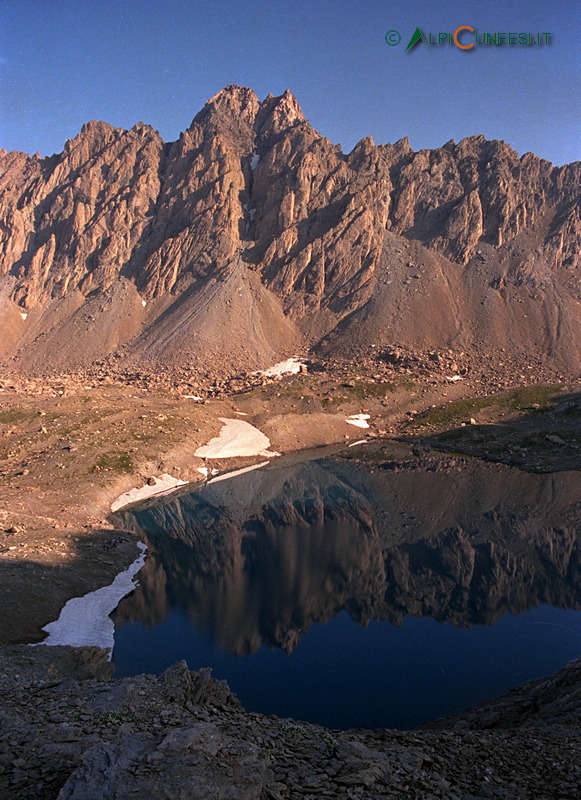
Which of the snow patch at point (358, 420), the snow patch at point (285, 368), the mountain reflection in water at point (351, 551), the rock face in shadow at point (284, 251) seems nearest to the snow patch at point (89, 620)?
the mountain reflection in water at point (351, 551)

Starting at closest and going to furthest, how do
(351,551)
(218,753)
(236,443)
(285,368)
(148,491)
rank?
(218,753) → (351,551) → (148,491) → (236,443) → (285,368)

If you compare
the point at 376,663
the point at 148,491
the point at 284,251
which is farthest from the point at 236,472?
the point at 284,251

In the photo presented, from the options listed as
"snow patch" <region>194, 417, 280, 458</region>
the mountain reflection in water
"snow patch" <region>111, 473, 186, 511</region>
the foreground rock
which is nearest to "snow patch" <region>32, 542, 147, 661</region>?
the mountain reflection in water

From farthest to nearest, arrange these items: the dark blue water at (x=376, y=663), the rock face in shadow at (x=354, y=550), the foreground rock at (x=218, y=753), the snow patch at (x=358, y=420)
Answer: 1. the snow patch at (x=358, y=420)
2. the rock face in shadow at (x=354, y=550)
3. the dark blue water at (x=376, y=663)
4. the foreground rock at (x=218, y=753)

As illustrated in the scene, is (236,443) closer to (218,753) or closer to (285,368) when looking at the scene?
(285,368)

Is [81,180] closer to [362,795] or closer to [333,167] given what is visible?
[333,167]

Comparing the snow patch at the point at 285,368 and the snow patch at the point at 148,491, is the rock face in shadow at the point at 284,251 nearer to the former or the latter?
the snow patch at the point at 285,368
